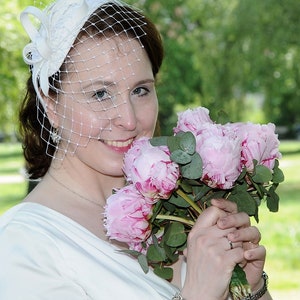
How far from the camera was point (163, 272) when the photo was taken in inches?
110

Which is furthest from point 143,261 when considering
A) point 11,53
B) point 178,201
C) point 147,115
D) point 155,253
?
point 11,53

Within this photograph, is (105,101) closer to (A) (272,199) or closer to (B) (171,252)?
(B) (171,252)

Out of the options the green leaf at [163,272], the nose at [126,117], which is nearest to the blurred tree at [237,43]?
the nose at [126,117]

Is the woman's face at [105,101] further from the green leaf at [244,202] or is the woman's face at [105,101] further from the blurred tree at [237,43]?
the blurred tree at [237,43]

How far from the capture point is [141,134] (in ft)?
9.46

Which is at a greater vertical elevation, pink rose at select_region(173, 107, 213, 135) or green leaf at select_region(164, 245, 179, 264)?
pink rose at select_region(173, 107, 213, 135)

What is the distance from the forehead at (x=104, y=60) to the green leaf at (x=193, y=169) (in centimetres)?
49

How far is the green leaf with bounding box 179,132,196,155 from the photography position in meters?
2.51

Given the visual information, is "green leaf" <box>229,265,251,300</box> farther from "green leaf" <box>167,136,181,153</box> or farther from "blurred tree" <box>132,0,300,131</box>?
"blurred tree" <box>132,0,300,131</box>

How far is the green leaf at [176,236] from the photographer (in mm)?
2637

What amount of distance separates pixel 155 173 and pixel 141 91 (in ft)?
1.70

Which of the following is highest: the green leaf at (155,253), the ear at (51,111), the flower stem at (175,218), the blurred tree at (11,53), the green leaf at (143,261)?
the ear at (51,111)

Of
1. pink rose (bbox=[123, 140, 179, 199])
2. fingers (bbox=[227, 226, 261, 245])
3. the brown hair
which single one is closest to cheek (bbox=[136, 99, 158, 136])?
the brown hair

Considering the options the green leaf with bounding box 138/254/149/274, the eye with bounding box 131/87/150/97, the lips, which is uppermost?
the eye with bounding box 131/87/150/97
